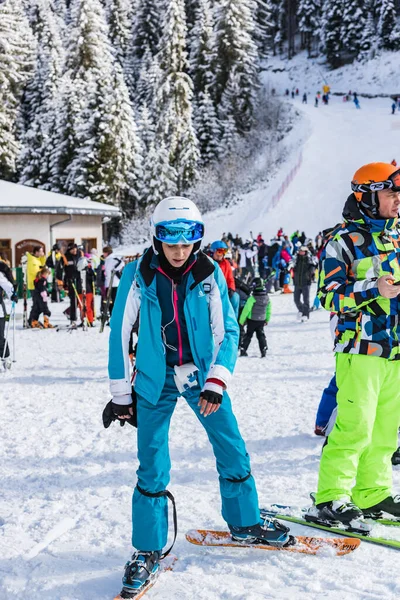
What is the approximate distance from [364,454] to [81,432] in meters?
3.18

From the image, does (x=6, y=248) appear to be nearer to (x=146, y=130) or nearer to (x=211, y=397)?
(x=211, y=397)

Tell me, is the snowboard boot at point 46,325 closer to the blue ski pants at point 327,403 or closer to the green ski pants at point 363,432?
the blue ski pants at point 327,403

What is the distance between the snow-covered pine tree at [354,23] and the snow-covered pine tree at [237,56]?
18.8 m

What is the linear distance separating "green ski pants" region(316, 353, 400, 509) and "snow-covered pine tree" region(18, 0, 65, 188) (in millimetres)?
43389

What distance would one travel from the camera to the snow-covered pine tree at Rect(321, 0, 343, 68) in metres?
68.3

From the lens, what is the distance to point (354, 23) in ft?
222

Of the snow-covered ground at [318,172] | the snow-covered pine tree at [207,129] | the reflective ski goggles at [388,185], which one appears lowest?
the reflective ski goggles at [388,185]

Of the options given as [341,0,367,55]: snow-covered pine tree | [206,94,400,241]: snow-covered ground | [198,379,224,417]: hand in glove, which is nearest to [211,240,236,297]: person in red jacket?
[198,379,224,417]: hand in glove

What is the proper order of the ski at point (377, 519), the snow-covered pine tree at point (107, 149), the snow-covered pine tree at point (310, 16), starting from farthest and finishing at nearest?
the snow-covered pine tree at point (310, 16) < the snow-covered pine tree at point (107, 149) < the ski at point (377, 519)

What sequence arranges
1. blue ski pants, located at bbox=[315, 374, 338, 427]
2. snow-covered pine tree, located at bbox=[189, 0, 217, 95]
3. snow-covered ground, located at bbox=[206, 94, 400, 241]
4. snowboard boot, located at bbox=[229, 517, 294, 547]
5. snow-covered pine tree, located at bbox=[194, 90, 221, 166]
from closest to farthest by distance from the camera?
snowboard boot, located at bbox=[229, 517, 294, 547], blue ski pants, located at bbox=[315, 374, 338, 427], snow-covered ground, located at bbox=[206, 94, 400, 241], snow-covered pine tree, located at bbox=[194, 90, 221, 166], snow-covered pine tree, located at bbox=[189, 0, 217, 95]

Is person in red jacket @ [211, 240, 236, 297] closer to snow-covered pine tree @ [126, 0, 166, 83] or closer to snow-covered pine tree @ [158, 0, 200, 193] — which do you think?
snow-covered pine tree @ [158, 0, 200, 193]

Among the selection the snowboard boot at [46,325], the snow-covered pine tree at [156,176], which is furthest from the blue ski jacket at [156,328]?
the snow-covered pine tree at [156,176]

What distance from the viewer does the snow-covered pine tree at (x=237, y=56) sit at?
52.8 metres

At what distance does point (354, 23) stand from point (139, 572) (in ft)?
245
